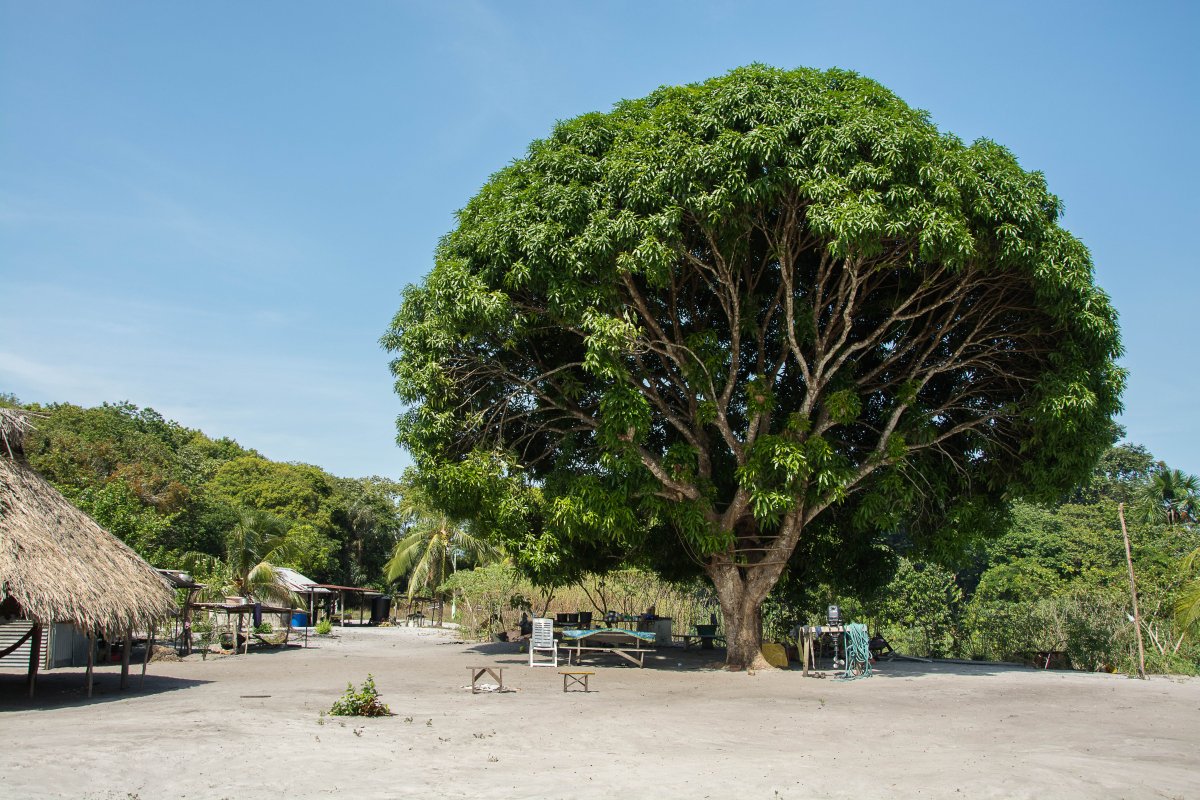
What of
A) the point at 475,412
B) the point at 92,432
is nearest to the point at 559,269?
the point at 475,412

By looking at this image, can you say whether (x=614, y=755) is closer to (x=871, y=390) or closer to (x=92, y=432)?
(x=871, y=390)

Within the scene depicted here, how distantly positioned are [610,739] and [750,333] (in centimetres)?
1053

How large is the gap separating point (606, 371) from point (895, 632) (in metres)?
17.3

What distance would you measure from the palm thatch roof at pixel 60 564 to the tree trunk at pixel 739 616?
11104mm

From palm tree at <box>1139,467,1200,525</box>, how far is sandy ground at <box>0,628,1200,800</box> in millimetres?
21756

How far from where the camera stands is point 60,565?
41.1ft

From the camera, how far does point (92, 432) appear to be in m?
44.3

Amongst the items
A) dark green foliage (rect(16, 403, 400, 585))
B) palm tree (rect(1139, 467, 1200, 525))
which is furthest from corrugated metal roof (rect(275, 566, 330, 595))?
palm tree (rect(1139, 467, 1200, 525))

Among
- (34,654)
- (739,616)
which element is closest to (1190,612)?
(739,616)

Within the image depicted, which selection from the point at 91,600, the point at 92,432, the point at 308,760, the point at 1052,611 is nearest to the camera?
the point at 308,760

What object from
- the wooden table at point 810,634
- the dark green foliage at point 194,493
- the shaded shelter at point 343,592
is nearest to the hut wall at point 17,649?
the dark green foliage at point 194,493

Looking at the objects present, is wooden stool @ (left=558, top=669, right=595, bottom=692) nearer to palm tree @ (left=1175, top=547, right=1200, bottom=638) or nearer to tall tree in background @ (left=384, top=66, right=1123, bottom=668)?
tall tree in background @ (left=384, top=66, right=1123, bottom=668)

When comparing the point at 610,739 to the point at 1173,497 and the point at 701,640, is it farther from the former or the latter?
the point at 1173,497

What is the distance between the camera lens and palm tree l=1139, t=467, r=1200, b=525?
35.3 metres
